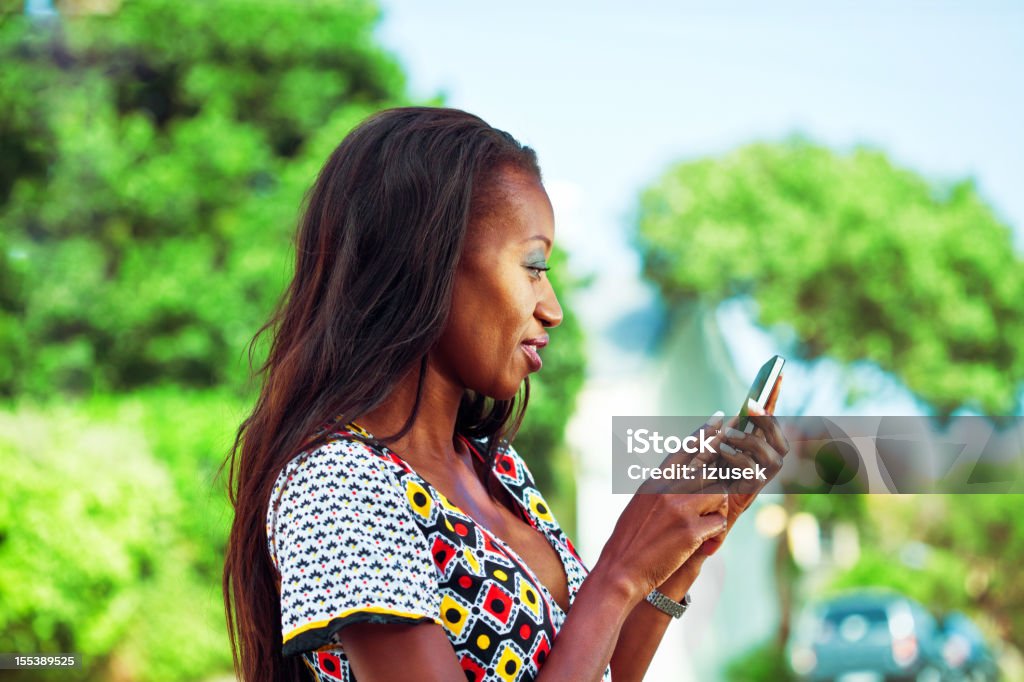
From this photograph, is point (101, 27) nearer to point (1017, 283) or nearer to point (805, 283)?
point (805, 283)

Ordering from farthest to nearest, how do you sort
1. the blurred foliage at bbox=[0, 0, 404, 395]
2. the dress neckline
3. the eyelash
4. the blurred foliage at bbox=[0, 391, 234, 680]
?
the blurred foliage at bbox=[0, 0, 404, 395]
the blurred foliage at bbox=[0, 391, 234, 680]
the eyelash
the dress neckline

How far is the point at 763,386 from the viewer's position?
1.26m

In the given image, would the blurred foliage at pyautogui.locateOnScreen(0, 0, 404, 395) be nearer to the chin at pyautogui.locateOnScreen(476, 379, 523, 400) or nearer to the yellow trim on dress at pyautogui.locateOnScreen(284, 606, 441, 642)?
the chin at pyautogui.locateOnScreen(476, 379, 523, 400)

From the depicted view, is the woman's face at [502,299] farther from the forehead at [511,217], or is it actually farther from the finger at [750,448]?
the finger at [750,448]

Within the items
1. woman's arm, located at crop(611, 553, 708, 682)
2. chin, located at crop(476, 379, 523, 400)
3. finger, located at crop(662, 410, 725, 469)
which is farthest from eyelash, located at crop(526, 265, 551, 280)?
woman's arm, located at crop(611, 553, 708, 682)

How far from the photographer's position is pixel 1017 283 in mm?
13961

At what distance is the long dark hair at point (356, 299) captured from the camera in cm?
115

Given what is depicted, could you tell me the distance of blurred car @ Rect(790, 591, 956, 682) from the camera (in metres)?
10.7

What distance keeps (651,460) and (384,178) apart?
A: 22.5 inches

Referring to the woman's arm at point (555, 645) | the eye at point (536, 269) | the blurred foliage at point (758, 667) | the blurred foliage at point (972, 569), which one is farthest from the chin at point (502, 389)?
the blurred foliage at point (972, 569)

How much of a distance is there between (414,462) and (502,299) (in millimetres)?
205

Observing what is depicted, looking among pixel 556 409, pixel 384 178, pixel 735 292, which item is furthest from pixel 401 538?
pixel 735 292

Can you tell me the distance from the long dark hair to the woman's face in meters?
0.03

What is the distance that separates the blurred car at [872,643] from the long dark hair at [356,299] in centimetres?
1064
